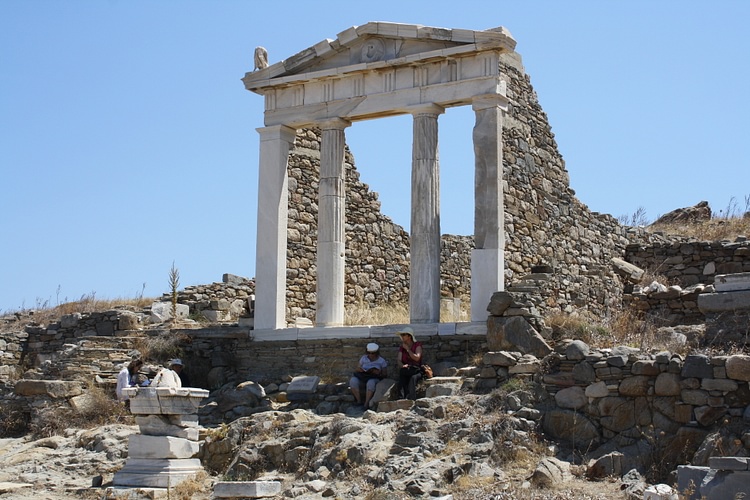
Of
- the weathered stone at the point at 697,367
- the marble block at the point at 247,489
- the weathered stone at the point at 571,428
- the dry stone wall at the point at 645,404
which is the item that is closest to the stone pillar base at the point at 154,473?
the marble block at the point at 247,489

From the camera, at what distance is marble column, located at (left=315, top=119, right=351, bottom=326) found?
1941 centimetres

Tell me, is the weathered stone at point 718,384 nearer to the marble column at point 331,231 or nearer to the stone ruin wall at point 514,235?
the stone ruin wall at point 514,235

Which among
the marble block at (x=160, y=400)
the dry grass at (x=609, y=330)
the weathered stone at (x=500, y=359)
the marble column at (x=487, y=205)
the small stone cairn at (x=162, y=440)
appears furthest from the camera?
the marble column at (x=487, y=205)

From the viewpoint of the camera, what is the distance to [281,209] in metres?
20.3

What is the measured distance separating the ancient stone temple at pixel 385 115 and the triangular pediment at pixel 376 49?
0.02 metres

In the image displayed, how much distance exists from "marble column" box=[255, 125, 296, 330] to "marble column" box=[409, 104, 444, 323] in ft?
9.02

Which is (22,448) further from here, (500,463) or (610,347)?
(610,347)

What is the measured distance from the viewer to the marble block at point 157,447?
14539 millimetres

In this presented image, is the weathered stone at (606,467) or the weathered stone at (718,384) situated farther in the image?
the weathered stone at (718,384)

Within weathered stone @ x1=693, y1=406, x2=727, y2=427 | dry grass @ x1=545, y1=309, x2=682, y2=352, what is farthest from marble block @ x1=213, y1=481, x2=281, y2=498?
dry grass @ x1=545, y1=309, x2=682, y2=352

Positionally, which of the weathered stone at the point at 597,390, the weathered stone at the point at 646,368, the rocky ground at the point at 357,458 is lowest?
the rocky ground at the point at 357,458

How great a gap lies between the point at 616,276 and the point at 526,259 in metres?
1.87

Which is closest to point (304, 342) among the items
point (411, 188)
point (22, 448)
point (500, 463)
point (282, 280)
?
point (282, 280)

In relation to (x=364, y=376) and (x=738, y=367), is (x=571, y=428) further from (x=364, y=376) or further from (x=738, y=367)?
(x=364, y=376)
